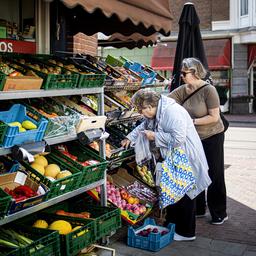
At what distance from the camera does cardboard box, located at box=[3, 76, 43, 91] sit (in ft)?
12.0

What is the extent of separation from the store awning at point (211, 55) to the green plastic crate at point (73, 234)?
1851 centimetres

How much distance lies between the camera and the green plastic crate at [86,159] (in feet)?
14.5

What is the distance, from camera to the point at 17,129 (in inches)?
141

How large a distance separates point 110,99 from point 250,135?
10685mm

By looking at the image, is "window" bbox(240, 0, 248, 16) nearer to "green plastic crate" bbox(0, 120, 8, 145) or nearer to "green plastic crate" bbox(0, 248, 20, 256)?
"green plastic crate" bbox(0, 120, 8, 145)

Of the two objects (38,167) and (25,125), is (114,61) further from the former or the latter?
(25,125)

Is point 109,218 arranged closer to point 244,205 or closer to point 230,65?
point 244,205

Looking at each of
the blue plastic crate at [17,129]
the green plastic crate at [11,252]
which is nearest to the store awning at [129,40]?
the blue plastic crate at [17,129]

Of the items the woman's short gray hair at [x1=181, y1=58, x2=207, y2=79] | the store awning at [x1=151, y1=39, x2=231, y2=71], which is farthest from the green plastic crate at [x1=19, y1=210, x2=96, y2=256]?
the store awning at [x1=151, y1=39, x2=231, y2=71]

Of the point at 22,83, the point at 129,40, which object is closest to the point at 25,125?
the point at 22,83

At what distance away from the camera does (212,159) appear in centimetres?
555

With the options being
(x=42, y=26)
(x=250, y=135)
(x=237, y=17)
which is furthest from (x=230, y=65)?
(x=42, y=26)

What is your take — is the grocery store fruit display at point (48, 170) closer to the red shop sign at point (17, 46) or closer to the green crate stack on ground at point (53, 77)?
the green crate stack on ground at point (53, 77)

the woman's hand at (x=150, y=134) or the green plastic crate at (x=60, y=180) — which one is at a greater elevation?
the woman's hand at (x=150, y=134)
